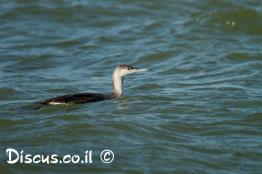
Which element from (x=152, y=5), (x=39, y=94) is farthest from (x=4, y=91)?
(x=152, y=5)

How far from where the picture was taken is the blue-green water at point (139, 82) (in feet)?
41.2

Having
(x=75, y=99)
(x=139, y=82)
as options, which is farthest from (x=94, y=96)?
(x=139, y=82)

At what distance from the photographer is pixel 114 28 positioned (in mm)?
22469

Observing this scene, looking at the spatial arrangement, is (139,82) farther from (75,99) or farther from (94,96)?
(75,99)

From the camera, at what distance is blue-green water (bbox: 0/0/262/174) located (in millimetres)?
12570

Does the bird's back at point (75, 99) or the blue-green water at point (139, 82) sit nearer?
the blue-green water at point (139, 82)

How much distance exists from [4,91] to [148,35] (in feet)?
18.7

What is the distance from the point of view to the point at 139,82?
677 inches

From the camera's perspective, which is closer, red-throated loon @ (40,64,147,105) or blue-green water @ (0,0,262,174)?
blue-green water @ (0,0,262,174)

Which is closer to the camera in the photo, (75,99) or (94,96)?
(75,99)

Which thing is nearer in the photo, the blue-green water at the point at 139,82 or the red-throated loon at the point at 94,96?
the blue-green water at the point at 139,82

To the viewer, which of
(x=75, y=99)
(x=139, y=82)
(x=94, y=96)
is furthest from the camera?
(x=139, y=82)

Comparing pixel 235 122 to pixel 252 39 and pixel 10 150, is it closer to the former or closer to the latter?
pixel 10 150

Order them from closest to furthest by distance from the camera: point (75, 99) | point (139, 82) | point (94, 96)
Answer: point (75, 99), point (94, 96), point (139, 82)
